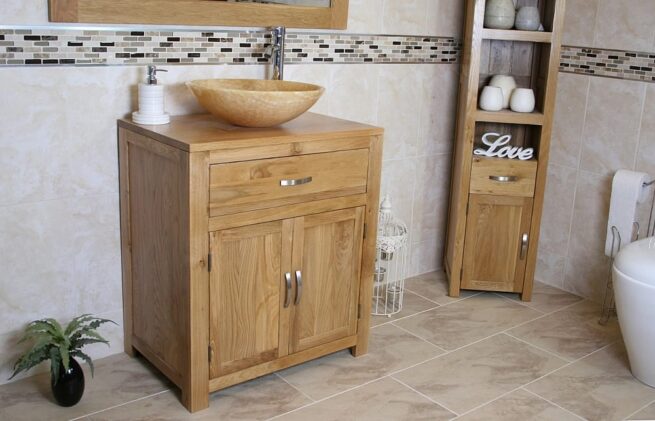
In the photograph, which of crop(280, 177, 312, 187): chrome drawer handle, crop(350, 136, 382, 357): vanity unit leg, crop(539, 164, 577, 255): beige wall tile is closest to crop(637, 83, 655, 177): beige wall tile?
crop(539, 164, 577, 255): beige wall tile

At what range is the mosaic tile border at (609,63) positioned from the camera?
291 centimetres

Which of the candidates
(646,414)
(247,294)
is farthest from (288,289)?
(646,414)

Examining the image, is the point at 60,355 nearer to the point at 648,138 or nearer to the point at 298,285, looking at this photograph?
the point at 298,285

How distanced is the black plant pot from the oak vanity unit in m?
0.26

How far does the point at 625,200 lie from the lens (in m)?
2.97

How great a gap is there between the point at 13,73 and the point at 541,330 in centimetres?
A: 206

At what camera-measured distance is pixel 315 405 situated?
2264mm

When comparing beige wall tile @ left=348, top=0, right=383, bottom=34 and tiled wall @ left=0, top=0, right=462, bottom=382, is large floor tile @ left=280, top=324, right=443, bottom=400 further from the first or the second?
beige wall tile @ left=348, top=0, right=383, bottom=34

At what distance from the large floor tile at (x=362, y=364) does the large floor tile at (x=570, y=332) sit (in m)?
0.42

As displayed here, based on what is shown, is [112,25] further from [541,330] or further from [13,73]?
[541,330]

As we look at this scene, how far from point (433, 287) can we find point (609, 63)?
3.86 ft

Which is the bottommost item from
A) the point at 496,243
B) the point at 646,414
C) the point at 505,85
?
the point at 646,414

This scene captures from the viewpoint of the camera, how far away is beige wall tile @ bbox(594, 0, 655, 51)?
288cm

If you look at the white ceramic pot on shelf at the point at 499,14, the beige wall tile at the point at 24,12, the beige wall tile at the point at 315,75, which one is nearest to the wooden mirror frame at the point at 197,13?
the beige wall tile at the point at 24,12
